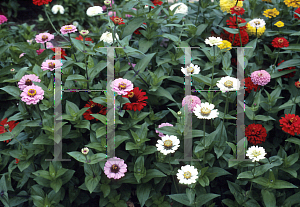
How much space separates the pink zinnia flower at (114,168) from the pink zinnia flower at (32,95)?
461mm

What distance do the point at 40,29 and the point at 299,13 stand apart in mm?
3211

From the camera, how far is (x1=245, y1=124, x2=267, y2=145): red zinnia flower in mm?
1562

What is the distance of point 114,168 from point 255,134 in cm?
78

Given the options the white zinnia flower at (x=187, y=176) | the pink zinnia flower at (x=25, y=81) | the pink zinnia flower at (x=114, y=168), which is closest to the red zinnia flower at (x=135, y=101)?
the pink zinnia flower at (x=114, y=168)

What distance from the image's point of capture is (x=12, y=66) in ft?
6.35

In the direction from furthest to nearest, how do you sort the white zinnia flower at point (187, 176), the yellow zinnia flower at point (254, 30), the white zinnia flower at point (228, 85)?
1. the yellow zinnia flower at point (254, 30)
2. the white zinnia flower at point (228, 85)
3. the white zinnia flower at point (187, 176)

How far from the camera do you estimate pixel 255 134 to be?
158 centimetres

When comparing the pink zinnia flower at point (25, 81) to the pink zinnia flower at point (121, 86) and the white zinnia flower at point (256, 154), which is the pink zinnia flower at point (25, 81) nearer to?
the pink zinnia flower at point (121, 86)

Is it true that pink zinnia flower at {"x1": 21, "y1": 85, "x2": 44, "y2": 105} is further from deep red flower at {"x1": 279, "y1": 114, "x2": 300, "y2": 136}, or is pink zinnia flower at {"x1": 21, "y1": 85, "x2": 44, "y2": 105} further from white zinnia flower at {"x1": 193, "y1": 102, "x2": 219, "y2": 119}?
deep red flower at {"x1": 279, "y1": 114, "x2": 300, "y2": 136}

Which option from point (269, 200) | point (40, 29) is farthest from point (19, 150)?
point (40, 29)

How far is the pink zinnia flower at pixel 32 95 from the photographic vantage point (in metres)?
1.40

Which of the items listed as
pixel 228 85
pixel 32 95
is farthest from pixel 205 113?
pixel 32 95

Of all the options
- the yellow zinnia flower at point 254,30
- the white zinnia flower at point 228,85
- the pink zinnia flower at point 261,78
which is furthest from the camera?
the yellow zinnia flower at point 254,30

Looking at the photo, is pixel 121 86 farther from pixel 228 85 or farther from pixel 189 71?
pixel 228 85
